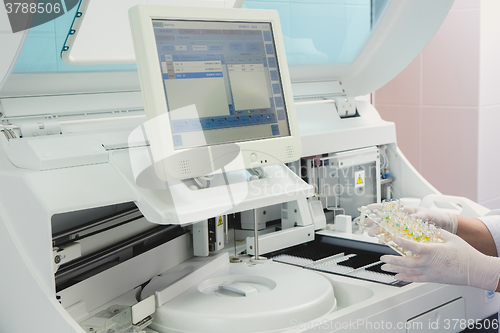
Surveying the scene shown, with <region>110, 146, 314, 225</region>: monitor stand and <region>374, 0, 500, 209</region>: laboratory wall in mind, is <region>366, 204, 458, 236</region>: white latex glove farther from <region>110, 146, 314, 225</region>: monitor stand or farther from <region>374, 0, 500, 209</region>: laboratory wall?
<region>374, 0, 500, 209</region>: laboratory wall

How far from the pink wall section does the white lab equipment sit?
137 cm

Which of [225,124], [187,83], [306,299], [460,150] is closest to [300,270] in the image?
[306,299]

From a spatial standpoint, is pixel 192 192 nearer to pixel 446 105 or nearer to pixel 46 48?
pixel 46 48

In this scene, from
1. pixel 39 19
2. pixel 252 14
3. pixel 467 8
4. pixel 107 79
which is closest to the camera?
pixel 39 19

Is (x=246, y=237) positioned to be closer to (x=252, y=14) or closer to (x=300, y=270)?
(x=300, y=270)

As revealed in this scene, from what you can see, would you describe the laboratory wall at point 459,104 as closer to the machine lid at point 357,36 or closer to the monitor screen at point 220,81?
the machine lid at point 357,36

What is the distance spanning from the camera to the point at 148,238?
1.41 metres

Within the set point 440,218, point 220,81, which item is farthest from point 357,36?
point 220,81

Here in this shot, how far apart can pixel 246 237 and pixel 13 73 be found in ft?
2.62

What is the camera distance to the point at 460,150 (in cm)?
315

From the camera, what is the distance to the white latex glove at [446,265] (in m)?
1.26

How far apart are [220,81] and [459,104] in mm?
2264

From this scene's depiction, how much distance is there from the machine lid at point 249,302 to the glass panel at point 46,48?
0.57m

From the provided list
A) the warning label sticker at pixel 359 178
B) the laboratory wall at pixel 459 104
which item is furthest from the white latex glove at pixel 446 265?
the laboratory wall at pixel 459 104
